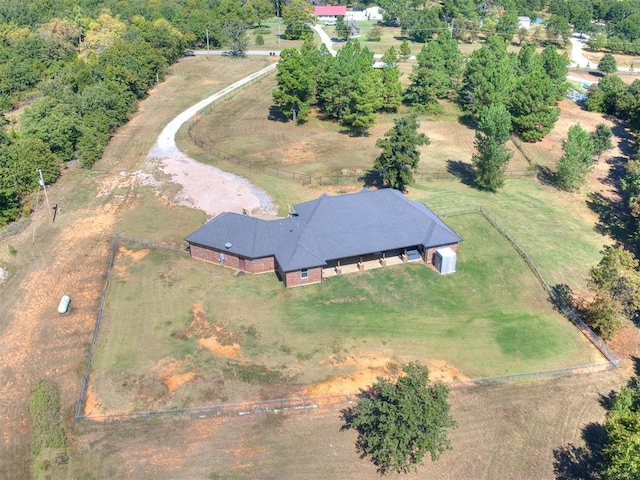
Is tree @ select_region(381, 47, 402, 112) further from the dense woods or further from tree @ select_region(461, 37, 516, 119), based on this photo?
the dense woods

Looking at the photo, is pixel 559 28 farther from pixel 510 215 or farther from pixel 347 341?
pixel 347 341

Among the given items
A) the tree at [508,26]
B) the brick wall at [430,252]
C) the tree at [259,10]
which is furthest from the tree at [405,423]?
the tree at [259,10]

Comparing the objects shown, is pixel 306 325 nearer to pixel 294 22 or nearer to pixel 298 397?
pixel 298 397

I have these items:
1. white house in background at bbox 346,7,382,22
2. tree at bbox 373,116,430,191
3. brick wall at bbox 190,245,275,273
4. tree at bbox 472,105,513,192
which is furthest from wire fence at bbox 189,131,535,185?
white house in background at bbox 346,7,382,22

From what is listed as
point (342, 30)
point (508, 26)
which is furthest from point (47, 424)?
point (508, 26)

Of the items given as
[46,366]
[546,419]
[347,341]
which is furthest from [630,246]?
[46,366]

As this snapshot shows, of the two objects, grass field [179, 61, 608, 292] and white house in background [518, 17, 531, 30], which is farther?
white house in background [518, 17, 531, 30]
